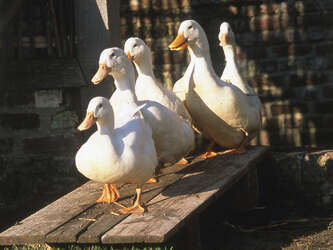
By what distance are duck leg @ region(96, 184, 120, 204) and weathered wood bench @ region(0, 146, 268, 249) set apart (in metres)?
0.05

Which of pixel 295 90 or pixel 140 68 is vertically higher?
pixel 140 68

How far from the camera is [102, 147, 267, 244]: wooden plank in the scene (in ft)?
9.96

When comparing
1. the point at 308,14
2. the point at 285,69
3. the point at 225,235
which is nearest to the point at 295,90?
the point at 285,69

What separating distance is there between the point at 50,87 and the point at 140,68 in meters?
1.37

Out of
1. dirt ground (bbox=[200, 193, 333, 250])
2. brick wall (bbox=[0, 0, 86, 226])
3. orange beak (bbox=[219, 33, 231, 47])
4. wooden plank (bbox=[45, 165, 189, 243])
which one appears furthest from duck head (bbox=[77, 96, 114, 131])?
brick wall (bbox=[0, 0, 86, 226])

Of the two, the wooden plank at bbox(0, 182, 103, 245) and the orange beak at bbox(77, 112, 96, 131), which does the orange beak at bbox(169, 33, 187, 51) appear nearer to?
the wooden plank at bbox(0, 182, 103, 245)

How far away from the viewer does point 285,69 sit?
6.19 meters

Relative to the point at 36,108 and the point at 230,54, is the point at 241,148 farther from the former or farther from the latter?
the point at 36,108

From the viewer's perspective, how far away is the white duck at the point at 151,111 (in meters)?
3.83

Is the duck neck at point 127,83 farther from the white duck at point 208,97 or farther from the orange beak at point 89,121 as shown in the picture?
the white duck at point 208,97

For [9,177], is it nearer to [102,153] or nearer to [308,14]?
[102,153]

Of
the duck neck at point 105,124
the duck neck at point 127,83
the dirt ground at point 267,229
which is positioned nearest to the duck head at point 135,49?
the duck neck at point 127,83

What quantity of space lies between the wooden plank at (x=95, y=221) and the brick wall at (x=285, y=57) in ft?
8.24

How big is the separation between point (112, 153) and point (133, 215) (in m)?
0.37
